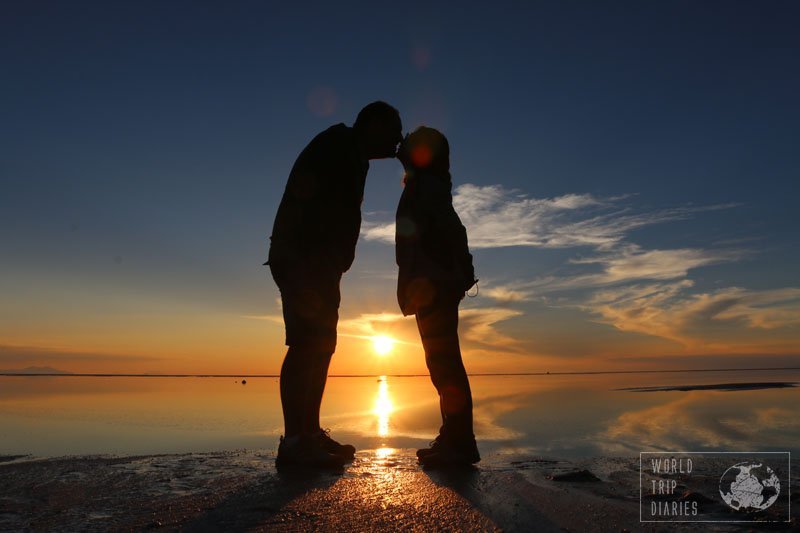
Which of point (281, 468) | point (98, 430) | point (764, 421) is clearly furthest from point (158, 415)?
point (764, 421)

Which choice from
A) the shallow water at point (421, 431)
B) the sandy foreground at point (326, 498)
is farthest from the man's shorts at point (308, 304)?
the shallow water at point (421, 431)

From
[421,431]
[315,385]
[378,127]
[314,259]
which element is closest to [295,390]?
[315,385]

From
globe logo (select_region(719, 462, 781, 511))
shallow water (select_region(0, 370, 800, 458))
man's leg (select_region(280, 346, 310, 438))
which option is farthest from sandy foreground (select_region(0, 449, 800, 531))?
shallow water (select_region(0, 370, 800, 458))

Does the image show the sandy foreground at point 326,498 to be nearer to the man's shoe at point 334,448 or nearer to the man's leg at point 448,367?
the man's shoe at point 334,448

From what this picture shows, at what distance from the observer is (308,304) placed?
3902mm

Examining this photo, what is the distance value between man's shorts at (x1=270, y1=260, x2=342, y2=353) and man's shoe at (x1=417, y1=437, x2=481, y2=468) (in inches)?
44.2

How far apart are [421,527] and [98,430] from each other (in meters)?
6.48

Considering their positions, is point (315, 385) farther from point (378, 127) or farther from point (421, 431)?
point (421, 431)

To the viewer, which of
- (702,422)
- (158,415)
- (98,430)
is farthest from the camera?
(158,415)

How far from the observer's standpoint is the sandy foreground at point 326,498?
2.10 m

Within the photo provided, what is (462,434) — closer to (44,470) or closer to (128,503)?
(128,503)

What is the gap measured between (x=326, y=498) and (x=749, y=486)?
2709 mm

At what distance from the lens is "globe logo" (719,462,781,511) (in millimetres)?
2604

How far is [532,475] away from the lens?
11.3 ft
